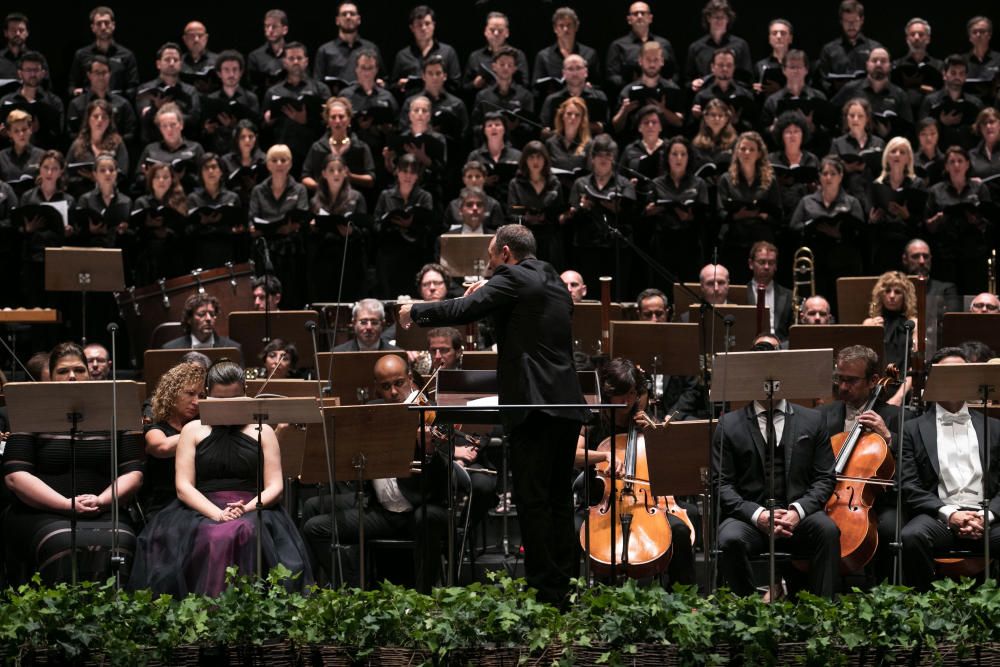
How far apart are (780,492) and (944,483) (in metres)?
0.75

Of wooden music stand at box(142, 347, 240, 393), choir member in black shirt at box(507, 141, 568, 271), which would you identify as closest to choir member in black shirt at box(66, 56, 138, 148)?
choir member in black shirt at box(507, 141, 568, 271)

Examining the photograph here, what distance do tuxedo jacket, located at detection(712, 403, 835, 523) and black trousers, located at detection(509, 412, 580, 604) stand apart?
115 cm

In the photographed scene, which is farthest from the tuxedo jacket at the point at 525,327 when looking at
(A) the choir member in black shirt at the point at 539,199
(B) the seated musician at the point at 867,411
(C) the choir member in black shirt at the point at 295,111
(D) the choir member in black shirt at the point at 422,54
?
(D) the choir member in black shirt at the point at 422,54

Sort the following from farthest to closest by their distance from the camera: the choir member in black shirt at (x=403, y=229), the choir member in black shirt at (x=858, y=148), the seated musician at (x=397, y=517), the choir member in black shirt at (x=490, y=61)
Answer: the choir member in black shirt at (x=490, y=61) → the choir member in black shirt at (x=858, y=148) → the choir member in black shirt at (x=403, y=229) → the seated musician at (x=397, y=517)

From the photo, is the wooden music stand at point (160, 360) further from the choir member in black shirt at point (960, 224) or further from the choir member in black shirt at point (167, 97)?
the choir member in black shirt at point (960, 224)

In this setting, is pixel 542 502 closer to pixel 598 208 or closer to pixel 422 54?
pixel 598 208

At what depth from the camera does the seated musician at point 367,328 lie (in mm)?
8516

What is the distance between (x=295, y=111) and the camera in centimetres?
1111

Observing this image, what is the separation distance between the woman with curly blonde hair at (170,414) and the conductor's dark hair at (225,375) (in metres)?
0.14

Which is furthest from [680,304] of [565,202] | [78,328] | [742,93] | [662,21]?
[662,21]

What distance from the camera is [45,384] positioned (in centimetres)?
559

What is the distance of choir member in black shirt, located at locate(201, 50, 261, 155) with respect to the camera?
10992mm

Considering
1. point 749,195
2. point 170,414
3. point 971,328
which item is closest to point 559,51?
point 749,195

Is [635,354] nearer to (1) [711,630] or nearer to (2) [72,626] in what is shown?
(1) [711,630]
